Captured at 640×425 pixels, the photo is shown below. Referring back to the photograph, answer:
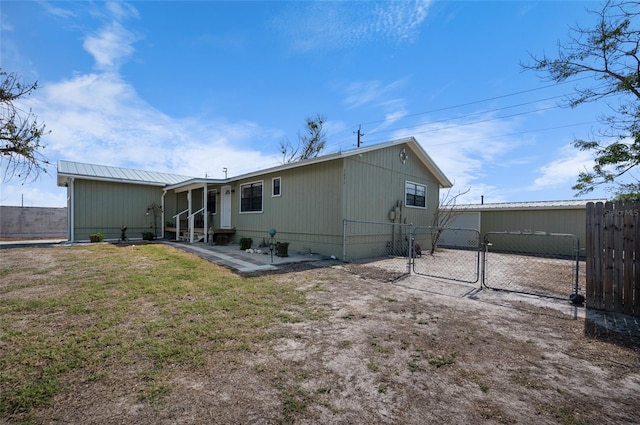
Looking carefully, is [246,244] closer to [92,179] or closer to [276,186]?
[276,186]

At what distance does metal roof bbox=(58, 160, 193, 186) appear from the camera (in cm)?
1305

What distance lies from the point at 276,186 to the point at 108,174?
9.17 metres

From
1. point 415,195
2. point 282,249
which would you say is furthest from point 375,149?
point 282,249

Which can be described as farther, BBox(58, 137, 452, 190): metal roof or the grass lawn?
BBox(58, 137, 452, 190): metal roof

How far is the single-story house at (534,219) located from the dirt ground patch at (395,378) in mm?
11751

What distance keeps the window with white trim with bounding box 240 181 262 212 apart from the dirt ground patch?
28.5 ft

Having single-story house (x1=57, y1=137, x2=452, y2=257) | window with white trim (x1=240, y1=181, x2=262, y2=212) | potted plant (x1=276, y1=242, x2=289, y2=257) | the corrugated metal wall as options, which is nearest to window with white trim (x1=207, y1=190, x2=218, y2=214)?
single-story house (x1=57, y1=137, x2=452, y2=257)

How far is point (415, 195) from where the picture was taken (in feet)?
42.4

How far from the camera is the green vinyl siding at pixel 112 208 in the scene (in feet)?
43.4

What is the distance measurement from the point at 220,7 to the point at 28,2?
14.0 feet

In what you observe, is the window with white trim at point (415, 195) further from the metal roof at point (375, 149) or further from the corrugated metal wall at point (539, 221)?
the corrugated metal wall at point (539, 221)

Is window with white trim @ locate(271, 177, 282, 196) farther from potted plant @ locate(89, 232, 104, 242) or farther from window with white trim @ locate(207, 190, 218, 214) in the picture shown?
potted plant @ locate(89, 232, 104, 242)

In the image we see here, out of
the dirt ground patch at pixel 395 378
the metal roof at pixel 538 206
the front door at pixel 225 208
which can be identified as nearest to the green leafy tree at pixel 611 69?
the metal roof at pixel 538 206

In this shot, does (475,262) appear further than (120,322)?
Yes
